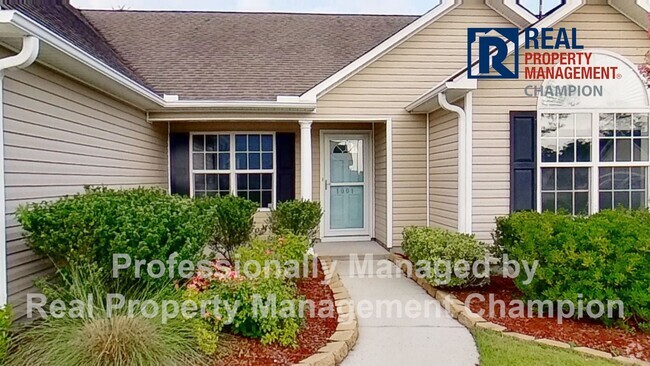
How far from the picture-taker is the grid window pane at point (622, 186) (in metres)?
6.65

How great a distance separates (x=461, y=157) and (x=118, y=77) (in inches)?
185

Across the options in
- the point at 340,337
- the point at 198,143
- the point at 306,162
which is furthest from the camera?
the point at 198,143

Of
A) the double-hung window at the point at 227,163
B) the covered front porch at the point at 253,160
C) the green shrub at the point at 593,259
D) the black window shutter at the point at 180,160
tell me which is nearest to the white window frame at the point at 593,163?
the green shrub at the point at 593,259

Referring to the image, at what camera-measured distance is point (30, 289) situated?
430 cm

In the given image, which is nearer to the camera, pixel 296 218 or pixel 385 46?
pixel 296 218

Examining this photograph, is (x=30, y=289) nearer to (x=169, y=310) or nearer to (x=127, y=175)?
(x=169, y=310)

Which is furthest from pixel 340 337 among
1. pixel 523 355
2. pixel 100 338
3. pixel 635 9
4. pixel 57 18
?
pixel 635 9

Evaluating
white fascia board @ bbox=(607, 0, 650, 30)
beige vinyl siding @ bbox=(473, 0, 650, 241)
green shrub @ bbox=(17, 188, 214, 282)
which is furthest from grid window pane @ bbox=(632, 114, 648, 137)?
green shrub @ bbox=(17, 188, 214, 282)

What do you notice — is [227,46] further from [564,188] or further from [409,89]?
[564,188]

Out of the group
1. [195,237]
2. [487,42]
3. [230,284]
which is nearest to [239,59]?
[487,42]

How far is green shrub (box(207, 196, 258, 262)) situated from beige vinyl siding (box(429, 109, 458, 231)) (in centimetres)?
305

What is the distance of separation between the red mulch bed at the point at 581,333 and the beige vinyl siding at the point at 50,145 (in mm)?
4600

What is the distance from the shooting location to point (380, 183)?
28.3 feet

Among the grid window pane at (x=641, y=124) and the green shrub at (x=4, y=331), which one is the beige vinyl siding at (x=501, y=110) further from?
the green shrub at (x=4, y=331)
